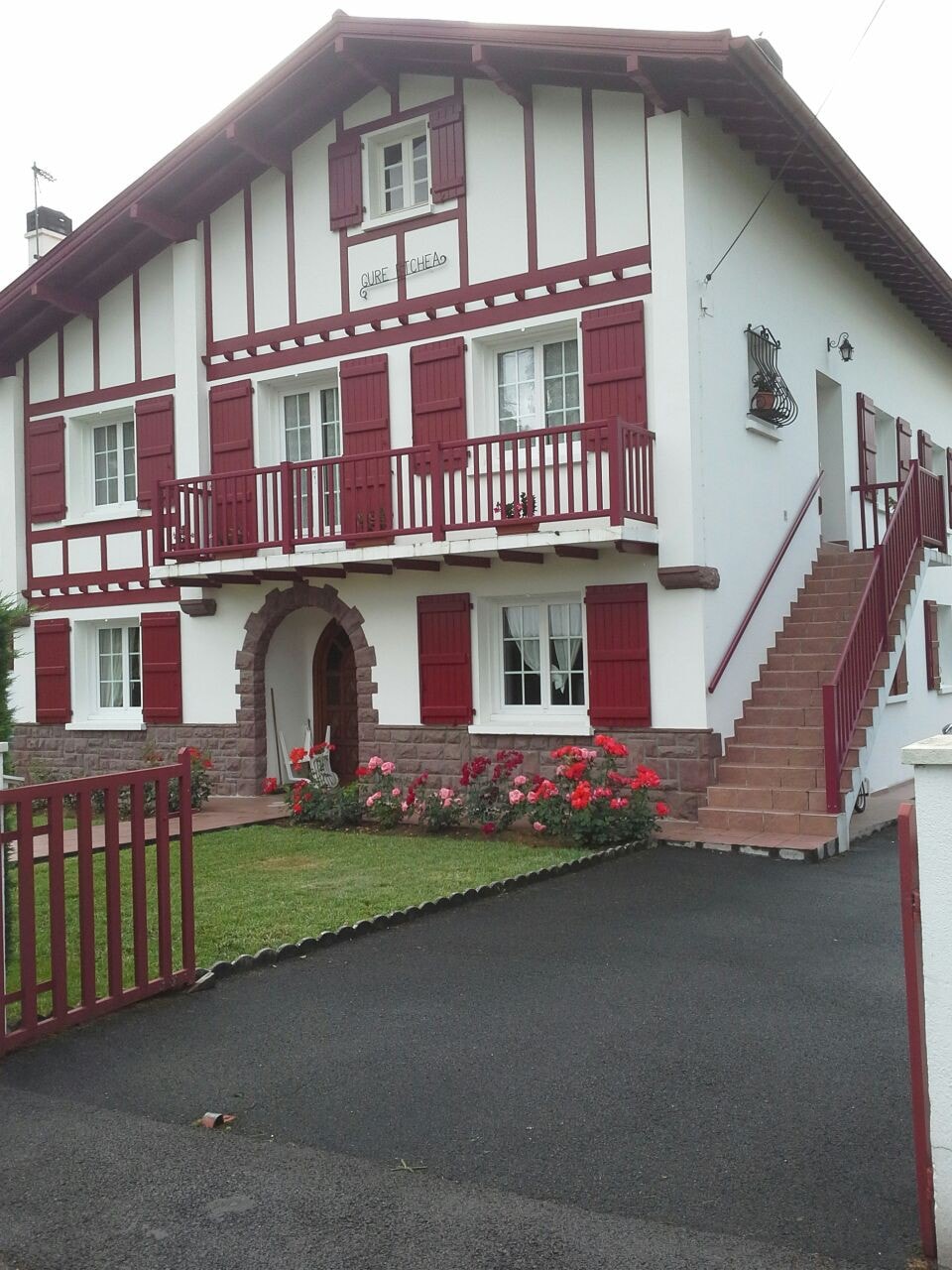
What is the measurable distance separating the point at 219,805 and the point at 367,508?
13.1 feet

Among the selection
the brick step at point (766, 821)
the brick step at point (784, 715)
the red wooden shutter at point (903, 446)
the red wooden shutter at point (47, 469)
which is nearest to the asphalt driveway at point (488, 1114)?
the brick step at point (766, 821)

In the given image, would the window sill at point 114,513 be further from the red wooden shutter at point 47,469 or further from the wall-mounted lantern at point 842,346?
the wall-mounted lantern at point 842,346

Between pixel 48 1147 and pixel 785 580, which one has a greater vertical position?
pixel 785 580

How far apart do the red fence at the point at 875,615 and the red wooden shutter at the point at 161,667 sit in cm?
827

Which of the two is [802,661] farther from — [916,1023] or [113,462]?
[916,1023]

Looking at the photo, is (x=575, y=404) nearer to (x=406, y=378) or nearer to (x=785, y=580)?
(x=406, y=378)

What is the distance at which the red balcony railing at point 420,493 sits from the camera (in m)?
11.4

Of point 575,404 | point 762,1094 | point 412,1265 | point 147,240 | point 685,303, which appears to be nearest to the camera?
point 412,1265

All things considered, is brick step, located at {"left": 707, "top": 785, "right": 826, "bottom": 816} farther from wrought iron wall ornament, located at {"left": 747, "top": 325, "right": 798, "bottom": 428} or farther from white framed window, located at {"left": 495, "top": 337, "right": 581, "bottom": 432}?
wrought iron wall ornament, located at {"left": 747, "top": 325, "right": 798, "bottom": 428}

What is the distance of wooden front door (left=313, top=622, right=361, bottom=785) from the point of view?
1556cm

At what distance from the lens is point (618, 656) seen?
39.9 feet

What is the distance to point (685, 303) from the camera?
1175 centimetres

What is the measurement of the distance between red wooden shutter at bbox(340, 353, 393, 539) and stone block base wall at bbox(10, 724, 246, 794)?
11.9ft

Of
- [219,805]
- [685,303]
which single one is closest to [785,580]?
[685,303]
